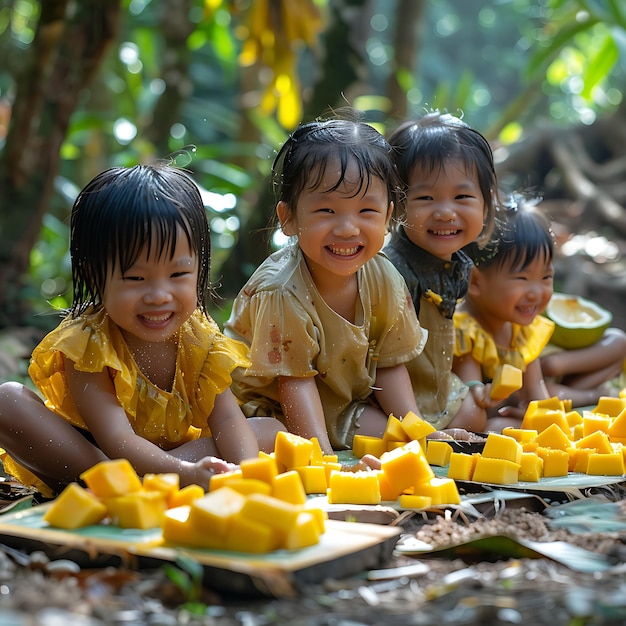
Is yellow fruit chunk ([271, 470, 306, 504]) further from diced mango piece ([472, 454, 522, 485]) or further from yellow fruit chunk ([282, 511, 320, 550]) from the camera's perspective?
diced mango piece ([472, 454, 522, 485])

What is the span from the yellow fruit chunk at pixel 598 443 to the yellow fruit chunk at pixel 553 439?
0.05 meters

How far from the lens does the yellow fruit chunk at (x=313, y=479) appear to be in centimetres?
233

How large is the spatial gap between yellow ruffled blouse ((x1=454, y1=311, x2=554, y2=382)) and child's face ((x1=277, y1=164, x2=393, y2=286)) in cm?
90

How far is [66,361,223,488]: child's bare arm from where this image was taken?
7.59 ft

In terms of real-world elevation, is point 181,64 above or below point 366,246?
above

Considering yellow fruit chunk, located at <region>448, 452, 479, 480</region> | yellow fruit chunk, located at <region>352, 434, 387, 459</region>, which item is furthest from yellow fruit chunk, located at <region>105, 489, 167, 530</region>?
yellow fruit chunk, located at <region>352, 434, 387, 459</region>

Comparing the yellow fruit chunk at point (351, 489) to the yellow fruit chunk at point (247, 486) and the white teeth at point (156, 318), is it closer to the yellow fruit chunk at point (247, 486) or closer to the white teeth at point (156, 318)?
the yellow fruit chunk at point (247, 486)

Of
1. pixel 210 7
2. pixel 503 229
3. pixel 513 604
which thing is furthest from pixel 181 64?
pixel 513 604

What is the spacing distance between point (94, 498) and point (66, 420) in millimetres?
665

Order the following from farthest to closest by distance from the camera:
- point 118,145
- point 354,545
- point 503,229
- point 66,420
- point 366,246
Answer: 1. point 118,145
2. point 503,229
3. point 366,246
4. point 66,420
5. point 354,545

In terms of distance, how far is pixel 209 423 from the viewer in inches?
103

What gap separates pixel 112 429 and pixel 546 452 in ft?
3.98

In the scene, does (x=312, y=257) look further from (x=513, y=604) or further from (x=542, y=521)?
(x=513, y=604)

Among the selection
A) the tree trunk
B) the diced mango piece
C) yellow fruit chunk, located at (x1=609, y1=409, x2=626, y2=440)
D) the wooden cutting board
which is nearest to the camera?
the wooden cutting board
